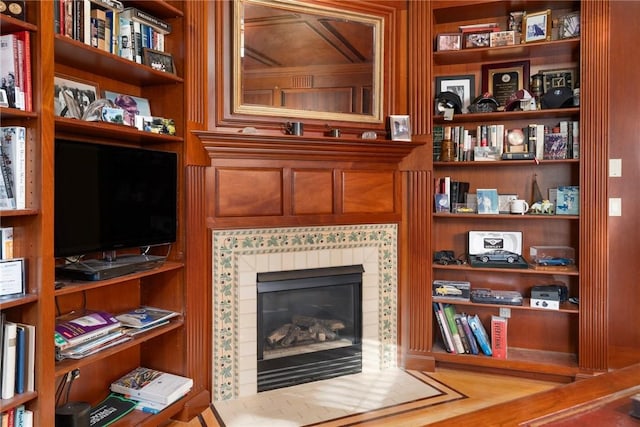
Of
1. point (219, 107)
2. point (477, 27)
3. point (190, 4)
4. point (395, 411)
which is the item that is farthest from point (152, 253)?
point (477, 27)

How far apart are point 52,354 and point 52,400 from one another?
174mm

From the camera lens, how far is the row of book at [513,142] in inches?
118

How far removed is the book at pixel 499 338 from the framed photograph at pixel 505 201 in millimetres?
759

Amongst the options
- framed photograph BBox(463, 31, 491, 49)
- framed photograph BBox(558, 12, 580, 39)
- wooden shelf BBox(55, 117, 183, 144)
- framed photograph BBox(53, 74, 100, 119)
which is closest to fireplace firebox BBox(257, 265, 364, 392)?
wooden shelf BBox(55, 117, 183, 144)

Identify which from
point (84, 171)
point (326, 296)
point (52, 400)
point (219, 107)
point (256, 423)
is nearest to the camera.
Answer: point (52, 400)

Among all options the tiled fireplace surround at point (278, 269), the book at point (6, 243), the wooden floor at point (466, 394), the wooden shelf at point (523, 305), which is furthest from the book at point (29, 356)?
the wooden shelf at point (523, 305)

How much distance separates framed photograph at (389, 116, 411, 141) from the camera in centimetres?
307

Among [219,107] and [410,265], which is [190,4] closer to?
[219,107]

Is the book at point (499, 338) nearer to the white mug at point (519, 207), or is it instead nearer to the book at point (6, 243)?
the white mug at point (519, 207)

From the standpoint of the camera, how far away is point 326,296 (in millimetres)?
3055

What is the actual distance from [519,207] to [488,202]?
20 cm

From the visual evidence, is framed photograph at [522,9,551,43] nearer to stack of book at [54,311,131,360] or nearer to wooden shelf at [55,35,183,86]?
wooden shelf at [55,35,183,86]

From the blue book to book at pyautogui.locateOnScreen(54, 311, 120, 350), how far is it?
13cm

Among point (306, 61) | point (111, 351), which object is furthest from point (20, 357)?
point (306, 61)
